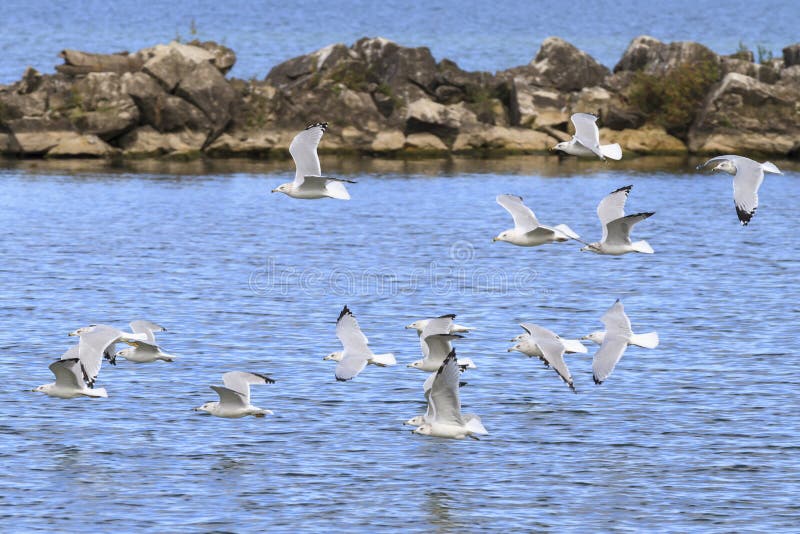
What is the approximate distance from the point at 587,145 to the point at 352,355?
586 centimetres

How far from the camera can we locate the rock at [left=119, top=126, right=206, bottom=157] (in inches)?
2726

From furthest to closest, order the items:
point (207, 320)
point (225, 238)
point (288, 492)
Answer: point (225, 238), point (207, 320), point (288, 492)

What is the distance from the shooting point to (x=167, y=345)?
112ft

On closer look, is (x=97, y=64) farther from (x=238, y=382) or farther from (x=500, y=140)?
(x=238, y=382)

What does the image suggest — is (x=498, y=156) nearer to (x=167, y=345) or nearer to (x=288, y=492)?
(x=167, y=345)

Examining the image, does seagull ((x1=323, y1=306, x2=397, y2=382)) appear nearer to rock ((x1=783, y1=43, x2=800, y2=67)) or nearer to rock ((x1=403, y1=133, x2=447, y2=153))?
rock ((x1=403, y1=133, x2=447, y2=153))

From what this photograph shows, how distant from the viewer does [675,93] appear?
7356 cm

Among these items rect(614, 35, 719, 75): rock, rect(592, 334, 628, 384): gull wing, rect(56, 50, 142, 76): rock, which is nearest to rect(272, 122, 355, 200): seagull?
rect(592, 334, 628, 384): gull wing

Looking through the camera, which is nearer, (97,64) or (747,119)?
(747,119)

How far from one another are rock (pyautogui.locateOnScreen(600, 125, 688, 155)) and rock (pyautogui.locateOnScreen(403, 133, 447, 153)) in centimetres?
807

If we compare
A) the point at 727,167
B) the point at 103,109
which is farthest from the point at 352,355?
the point at 103,109

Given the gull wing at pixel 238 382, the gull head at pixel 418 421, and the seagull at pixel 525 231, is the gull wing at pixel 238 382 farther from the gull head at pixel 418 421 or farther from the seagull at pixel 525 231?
the seagull at pixel 525 231

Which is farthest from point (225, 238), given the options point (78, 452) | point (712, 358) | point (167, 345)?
point (78, 452)

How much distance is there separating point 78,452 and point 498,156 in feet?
166
